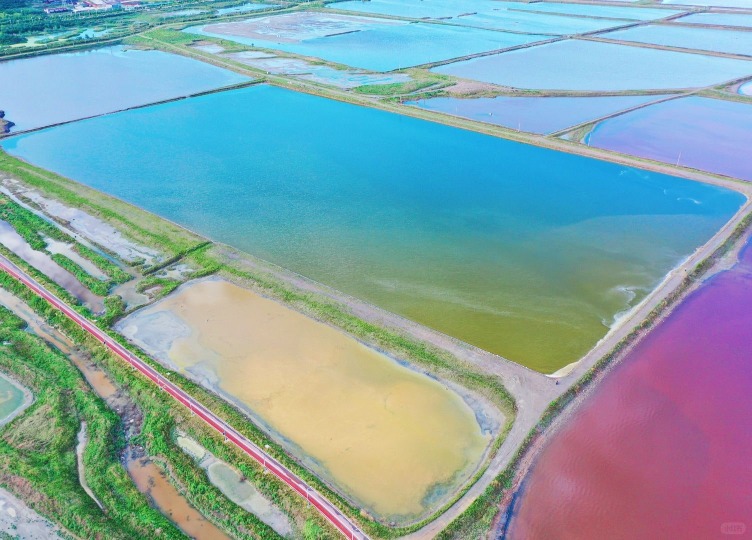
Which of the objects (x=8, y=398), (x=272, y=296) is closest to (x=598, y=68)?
(x=272, y=296)

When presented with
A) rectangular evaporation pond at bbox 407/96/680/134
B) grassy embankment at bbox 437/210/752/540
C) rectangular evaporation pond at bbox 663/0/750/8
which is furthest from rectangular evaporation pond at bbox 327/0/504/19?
grassy embankment at bbox 437/210/752/540

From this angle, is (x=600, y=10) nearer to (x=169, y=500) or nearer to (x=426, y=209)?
(x=426, y=209)

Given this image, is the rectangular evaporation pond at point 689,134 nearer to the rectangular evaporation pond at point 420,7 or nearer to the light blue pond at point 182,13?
the rectangular evaporation pond at point 420,7

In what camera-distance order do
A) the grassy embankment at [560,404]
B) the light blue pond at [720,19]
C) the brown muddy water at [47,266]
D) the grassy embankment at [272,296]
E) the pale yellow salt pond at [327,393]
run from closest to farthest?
the grassy embankment at [560,404] → the pale yellow salt pond at [327,393] → the grassy embankment at [272,296] → the brown muddy water at [47,266] → the light blue pond at [720,19]

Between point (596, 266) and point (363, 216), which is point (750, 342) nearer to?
point (596, 266)

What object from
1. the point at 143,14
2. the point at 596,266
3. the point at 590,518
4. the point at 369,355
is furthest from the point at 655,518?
the point at 143,14

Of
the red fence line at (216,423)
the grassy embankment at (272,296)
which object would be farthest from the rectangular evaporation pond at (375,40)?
the red fence line at (216,423)
